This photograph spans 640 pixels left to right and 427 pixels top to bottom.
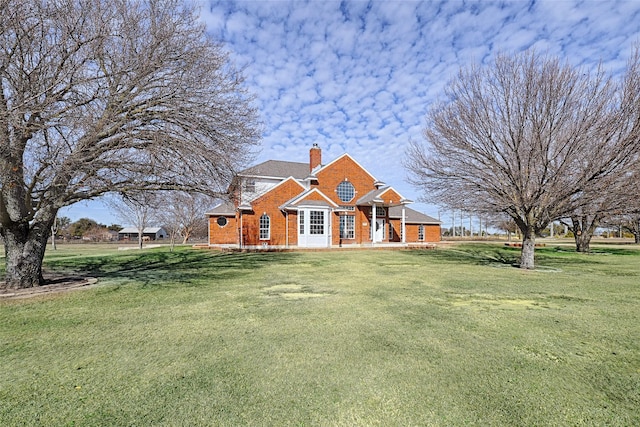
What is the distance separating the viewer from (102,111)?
7840 millimetres

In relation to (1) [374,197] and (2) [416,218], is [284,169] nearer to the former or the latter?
(1) [374,197]

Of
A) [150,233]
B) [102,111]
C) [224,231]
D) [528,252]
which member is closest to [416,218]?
[224,231]

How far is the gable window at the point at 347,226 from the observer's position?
89.8 feet

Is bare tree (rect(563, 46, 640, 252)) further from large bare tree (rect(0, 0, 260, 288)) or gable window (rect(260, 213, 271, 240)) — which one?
gable window (rect(260, 213, 271, 240))

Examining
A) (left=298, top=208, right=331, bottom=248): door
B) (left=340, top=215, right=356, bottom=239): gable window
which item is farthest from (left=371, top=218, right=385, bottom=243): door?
(left=298, top=208, right=331, bottom=248): door

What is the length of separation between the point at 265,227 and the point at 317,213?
4047 mm

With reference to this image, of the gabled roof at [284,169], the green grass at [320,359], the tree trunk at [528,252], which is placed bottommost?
the green grass at [320,359]

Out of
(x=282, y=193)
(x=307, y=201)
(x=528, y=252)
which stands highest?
(x=282, y=193)

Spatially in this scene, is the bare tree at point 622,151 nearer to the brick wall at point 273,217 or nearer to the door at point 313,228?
the door at point 313,228

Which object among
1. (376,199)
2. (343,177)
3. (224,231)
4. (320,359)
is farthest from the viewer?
(343,177)

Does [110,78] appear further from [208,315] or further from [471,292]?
[471,292]

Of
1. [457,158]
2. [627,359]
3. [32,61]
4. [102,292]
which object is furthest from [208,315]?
[457,158]

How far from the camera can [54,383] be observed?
137 inches

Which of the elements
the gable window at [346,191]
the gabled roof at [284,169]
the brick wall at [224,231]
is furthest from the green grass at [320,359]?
the gabled roof at [284,169]
